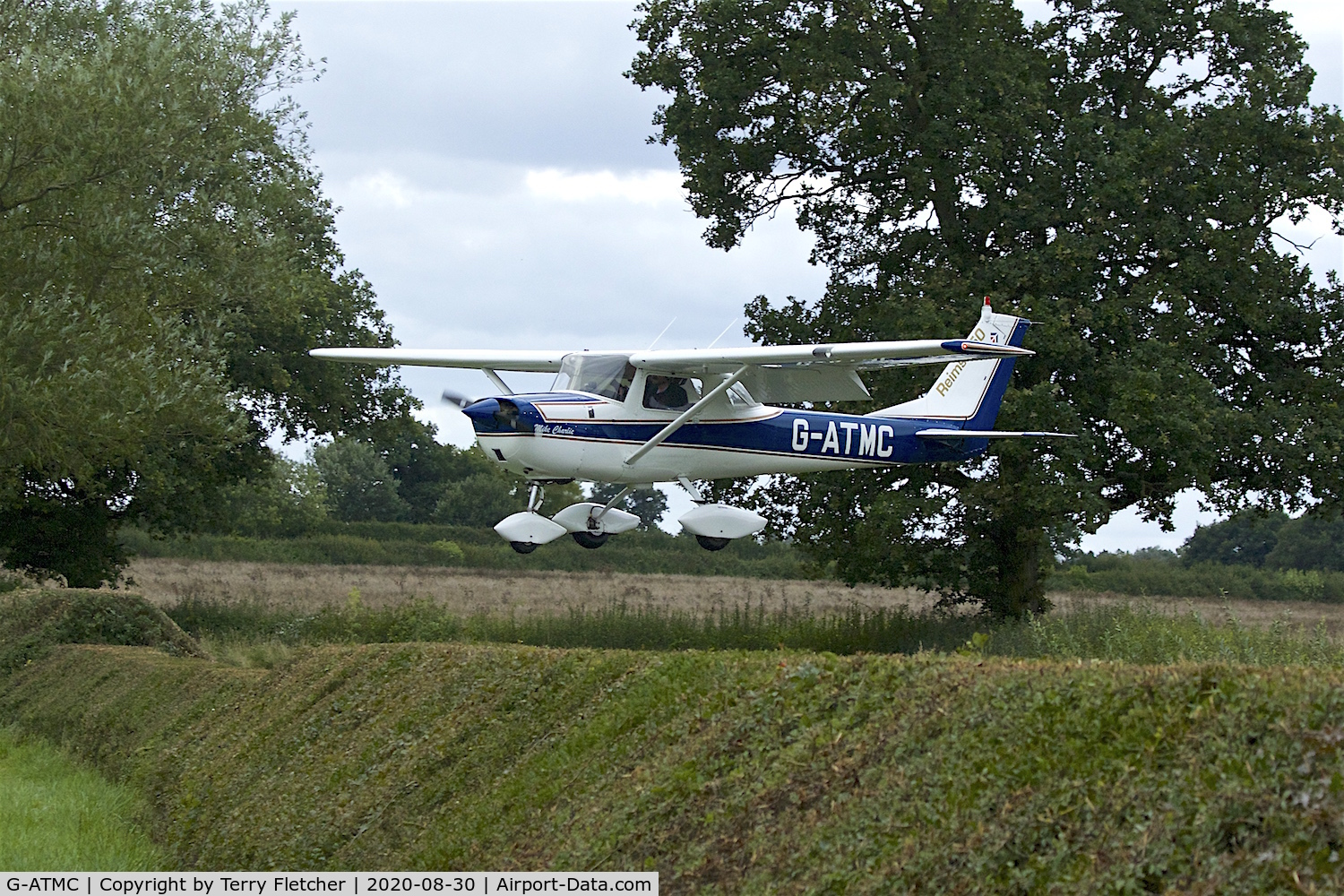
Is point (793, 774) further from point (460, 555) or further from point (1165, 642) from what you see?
point (460, 555)

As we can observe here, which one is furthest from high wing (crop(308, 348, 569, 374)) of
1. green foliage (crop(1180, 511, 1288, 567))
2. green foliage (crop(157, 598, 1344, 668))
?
green foliage (crop(1180, 511, 1288, 567))

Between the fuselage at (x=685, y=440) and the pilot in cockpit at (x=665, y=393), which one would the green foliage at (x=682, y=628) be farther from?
the pilot in cockpit at (x=665, y=393)

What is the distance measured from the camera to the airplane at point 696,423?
57.3 ft

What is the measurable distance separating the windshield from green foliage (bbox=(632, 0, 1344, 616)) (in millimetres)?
7083

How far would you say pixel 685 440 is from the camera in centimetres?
1883

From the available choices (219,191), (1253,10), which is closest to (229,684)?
(219,191)

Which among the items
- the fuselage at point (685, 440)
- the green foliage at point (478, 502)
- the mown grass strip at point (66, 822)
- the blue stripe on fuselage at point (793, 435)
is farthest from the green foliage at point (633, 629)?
the green foliage at point (478, 502)

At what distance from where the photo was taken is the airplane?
57.3 ft

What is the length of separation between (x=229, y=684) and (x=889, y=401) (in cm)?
1464

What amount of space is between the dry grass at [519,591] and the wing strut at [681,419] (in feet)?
34.0

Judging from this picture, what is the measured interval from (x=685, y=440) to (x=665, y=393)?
700mm

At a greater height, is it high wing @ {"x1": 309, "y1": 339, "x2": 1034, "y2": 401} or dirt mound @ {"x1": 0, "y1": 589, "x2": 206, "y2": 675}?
high wing @ {"x1": 309, "y1": 339, "x2": 1034, "y2": 401}

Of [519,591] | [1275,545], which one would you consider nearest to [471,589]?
[519,591]

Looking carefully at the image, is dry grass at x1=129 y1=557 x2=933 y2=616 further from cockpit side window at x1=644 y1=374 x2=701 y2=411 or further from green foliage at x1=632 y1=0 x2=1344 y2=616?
cockpit side window at x1=644 y1=374 x2=701 y2=411
